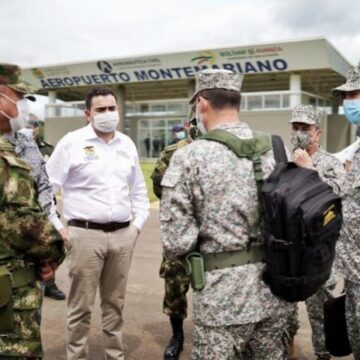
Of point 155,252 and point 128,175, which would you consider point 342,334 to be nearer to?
point 128,175

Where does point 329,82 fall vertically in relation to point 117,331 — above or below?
above

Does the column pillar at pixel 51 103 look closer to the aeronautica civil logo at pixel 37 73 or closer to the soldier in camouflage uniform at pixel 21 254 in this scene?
the aeronautica civil logo at pixel 37 73

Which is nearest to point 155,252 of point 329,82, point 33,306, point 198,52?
point 33,306

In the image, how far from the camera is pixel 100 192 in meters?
3.48

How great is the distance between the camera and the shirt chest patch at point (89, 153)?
349 centimetres

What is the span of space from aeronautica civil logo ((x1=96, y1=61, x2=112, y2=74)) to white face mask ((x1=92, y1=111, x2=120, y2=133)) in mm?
27024

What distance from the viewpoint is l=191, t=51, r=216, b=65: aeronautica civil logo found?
25.9 metres

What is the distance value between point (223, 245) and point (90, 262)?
1436 millimetres

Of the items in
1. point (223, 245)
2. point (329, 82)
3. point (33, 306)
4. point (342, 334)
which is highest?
point (329, 82)

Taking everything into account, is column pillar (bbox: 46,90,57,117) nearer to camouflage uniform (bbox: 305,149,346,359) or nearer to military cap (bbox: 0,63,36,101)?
camouflage uniform (bbox: 305,149,346,359)

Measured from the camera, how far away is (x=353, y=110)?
3408 mm

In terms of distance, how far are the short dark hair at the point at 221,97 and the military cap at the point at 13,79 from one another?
3.02 feet

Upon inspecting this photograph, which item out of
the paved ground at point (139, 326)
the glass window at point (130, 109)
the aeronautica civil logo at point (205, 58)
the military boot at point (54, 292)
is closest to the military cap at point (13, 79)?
the paved ground at point (139, 326)

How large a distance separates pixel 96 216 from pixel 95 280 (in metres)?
0.46
